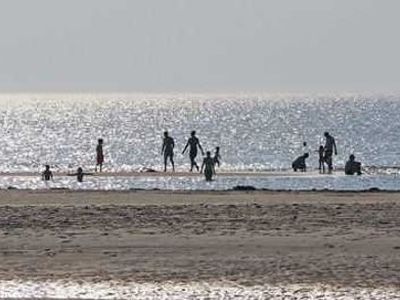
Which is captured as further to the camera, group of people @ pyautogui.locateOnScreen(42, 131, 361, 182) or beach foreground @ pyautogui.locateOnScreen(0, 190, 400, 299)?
group of people @ pyautogui.locateOnScreen(42, 131, 361, 182)

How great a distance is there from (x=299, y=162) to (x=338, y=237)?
25.2m

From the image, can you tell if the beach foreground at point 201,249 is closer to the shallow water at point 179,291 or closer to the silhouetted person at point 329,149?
the shallow water at point 179,291

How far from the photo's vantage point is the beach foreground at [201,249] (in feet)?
53.1

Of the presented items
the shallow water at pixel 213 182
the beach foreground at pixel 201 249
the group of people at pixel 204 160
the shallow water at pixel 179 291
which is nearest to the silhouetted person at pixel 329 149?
the group of people at pixel 204 160

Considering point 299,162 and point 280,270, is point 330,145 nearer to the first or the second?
point 299,162

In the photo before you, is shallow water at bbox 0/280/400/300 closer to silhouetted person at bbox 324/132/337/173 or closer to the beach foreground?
the beach foreground

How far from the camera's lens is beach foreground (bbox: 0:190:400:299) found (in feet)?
53.1

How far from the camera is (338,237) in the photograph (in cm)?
2044

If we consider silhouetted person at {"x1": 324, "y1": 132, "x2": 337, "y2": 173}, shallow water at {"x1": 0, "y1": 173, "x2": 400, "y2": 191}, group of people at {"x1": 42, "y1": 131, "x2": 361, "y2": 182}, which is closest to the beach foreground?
→ shallow water at {"x1": 0, "y1": 173, "x2": 400, "y2": 191}

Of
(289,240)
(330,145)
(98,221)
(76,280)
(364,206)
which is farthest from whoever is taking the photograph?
(330,145)

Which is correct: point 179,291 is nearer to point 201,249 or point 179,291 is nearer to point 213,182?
point 201,249

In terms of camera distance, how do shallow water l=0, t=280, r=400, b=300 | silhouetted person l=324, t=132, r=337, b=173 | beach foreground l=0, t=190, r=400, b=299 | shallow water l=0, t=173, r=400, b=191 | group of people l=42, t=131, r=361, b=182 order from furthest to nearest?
silhouetted person l=324, t=132, r=337, b=173
group of people l=42, t=131, r=361, b=182
shallow water l=0, t=173, r=400, b=191
beach foreground l=0, t=190, r=400, b=299
shallow water l=0, t=280, r=400, b=300

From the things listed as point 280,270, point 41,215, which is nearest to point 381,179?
point 41,215

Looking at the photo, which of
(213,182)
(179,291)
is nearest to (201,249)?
(179,291)
